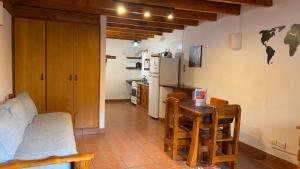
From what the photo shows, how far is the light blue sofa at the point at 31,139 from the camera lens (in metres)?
1.87

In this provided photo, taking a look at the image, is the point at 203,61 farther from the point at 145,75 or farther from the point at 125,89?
the point at 125,89

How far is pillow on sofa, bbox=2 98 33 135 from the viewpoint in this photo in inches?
98.9

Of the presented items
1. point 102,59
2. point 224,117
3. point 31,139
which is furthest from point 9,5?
point 224,117

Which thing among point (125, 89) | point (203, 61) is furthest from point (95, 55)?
point (125, 89)

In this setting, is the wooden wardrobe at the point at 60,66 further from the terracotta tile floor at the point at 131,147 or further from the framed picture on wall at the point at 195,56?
the framed picture on wall at the point at 195,56

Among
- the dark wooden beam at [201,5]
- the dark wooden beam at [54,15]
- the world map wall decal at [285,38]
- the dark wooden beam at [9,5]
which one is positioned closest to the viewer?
the world map wall decal at [285,38]

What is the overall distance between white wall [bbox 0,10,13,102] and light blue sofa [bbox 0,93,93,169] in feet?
1.16

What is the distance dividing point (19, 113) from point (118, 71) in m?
5.80

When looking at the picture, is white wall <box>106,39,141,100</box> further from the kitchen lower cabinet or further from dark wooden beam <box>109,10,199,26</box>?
dark wooden beam <box>109,10,199,26</box>

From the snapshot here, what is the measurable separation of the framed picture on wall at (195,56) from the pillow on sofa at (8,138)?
149 inches

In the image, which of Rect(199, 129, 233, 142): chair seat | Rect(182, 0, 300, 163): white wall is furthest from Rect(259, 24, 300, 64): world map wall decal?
Rect(199, 129, 233, 142): chair seat

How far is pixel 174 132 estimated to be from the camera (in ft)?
10.9

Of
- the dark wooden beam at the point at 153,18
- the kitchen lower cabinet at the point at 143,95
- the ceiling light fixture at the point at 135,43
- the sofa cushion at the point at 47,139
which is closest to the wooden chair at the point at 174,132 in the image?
the sofa cushion at the point at 47,139

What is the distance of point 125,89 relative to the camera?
8.65 meters
